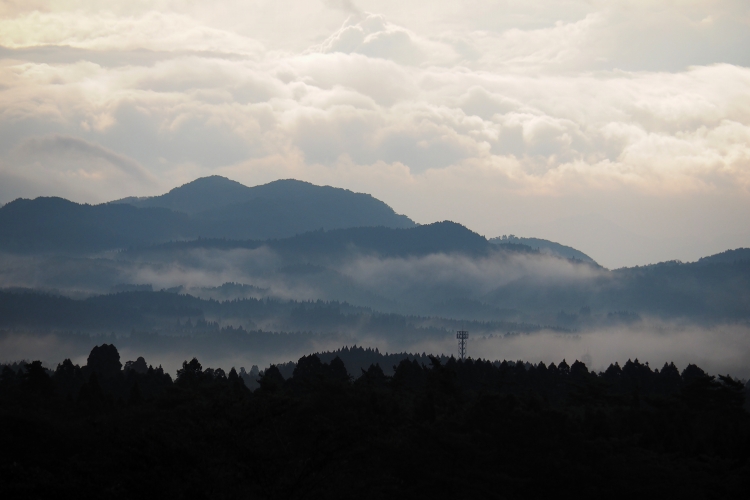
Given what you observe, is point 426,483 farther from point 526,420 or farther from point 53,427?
point 53,427

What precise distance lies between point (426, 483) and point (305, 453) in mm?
9270

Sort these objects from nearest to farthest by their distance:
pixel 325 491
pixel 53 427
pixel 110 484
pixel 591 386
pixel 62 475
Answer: pixel 62 475 < pixel 110 484 < pixel 325 491 < pixel 53 427 < pixel 591 386

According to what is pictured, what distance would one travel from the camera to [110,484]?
4356 centimetres

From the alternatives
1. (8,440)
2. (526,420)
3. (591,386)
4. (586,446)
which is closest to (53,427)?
(8,440)

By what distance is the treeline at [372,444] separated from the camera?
144ft

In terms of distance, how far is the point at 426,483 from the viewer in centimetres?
5784

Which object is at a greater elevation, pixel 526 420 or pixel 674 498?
pixel 526 420

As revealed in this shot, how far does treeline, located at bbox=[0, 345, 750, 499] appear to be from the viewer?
144 feet

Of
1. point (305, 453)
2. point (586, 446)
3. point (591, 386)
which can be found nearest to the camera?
point (305, 453)

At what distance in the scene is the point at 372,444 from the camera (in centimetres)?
5344

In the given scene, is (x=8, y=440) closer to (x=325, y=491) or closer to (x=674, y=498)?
(x=325, y=491)

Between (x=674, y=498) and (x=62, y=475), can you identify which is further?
(x=674, y=498)

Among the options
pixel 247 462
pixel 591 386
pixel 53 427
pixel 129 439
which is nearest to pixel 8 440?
pixel 53 427

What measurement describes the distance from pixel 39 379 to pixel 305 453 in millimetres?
57724
